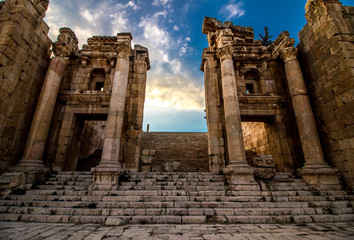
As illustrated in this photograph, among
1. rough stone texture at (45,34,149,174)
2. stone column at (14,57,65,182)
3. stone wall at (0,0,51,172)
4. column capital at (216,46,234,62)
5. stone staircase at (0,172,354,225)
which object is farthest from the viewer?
rough stone texture at (45,34,149,174)

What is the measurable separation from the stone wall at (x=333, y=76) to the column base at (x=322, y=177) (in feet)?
1.61

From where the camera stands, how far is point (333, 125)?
7367 mm

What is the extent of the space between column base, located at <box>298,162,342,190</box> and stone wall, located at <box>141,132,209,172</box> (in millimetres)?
5141

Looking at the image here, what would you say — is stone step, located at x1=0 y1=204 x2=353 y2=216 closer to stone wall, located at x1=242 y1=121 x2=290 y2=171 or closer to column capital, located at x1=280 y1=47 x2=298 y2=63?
stone wall, located at x1=242 y1=121 x2=290 y2=171

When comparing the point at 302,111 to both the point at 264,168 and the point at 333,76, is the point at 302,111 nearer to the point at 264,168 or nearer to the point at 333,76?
the point at 333,76

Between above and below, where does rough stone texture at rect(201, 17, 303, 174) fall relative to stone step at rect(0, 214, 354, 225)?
above

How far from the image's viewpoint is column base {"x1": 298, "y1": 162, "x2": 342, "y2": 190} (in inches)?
257

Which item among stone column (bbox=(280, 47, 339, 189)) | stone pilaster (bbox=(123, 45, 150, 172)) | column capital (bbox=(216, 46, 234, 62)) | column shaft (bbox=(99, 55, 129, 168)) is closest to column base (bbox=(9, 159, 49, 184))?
column shaft (bbox=(99, 55, 129, 168))

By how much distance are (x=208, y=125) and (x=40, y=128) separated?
28.3 feet

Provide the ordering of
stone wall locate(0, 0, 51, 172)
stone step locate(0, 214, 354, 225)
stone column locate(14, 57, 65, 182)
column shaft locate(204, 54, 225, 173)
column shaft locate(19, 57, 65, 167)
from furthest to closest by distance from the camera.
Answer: column shaft locate(204, 54, 225, 173), column shaft locate(19, 57, 65, 167), stone wall locate(0, 0, 51, 172), stone column locate(14, 57, 65, 182), stone step locate(0, 214, 354, 225)

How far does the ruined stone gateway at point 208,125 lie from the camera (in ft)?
17.4

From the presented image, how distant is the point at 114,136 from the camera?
7.75m

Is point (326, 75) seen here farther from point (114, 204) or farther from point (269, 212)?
point (114, 204)

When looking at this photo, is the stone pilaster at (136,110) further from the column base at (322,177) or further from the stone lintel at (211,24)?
the column base at (322,177)
